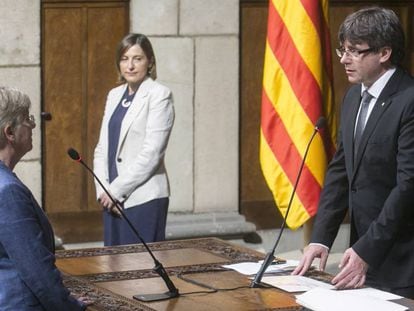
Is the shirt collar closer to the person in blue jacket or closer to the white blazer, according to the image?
the person in blue jacket

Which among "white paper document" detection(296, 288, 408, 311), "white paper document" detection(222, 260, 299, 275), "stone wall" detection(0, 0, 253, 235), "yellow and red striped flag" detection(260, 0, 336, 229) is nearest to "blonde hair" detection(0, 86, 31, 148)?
"white paper document" detection(296, 288, 408, 311)

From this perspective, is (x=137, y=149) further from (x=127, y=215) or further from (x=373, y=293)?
(x=373, y=293)

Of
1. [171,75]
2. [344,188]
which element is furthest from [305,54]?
[344,188]

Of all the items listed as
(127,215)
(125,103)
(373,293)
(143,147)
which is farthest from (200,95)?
(373,293)

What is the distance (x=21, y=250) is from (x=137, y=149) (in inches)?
129

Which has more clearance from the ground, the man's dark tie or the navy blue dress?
the man's dark tie

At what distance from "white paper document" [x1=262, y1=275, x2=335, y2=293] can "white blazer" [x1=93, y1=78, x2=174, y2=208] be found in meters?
2.32

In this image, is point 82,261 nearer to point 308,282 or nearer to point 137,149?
point 308,282

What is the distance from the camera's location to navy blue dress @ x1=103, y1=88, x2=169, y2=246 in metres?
7.86

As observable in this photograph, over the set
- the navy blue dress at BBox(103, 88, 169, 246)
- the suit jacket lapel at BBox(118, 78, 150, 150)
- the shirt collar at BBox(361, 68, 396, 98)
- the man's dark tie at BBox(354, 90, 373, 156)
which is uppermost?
the shirt collar at BBox(361, 68, 396, 98)

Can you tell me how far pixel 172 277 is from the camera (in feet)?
18.8

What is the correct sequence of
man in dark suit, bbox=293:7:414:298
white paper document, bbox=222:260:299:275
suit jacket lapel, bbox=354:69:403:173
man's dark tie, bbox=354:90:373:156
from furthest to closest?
white paper document, bbox=222:260:299:275 < man's dark tie, bbox=354:90:373:156 < suit jacket lapel, bbox=354:69:403:173 < man in dark suit, bbox=293:7:414:298

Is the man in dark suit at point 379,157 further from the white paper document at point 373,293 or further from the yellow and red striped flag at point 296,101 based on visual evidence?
the yellow and red striped flag at point 296,101

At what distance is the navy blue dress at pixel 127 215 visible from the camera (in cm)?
786
